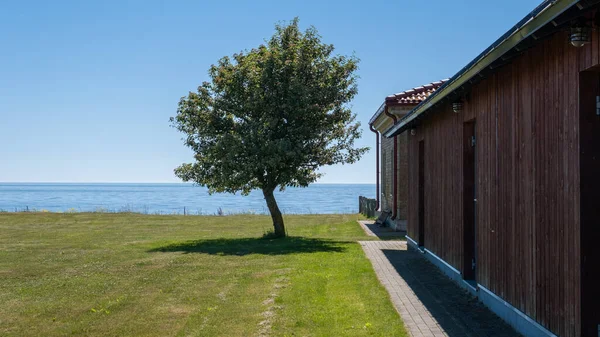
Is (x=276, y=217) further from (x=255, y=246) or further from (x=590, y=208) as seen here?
(x=590, y=208)

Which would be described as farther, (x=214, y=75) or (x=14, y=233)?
(x=14, y=233)

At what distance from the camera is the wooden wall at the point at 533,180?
562 cm

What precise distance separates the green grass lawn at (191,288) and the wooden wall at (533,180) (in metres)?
1.59

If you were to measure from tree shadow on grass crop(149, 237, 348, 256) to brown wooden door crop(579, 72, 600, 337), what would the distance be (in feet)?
36.4

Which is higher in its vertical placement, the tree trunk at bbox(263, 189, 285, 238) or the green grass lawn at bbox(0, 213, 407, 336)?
the tree trunk at bbox(263, 189, 285, 238)

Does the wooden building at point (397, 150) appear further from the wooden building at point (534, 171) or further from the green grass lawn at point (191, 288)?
the wooden building at point (534, 171)

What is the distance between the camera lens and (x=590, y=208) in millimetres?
5387

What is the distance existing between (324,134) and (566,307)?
15.0 meters

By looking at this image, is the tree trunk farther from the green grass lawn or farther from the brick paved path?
the brick paved path

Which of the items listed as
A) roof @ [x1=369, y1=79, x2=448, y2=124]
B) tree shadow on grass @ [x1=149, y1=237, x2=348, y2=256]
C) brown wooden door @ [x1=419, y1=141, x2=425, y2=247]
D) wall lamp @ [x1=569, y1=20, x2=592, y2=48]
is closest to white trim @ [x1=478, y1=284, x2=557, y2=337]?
wall lamp @ [x1=569, y1=20, x2=592, y2=48]

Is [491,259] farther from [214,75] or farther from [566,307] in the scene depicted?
[214,75]

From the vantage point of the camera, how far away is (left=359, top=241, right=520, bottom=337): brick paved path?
743 cm

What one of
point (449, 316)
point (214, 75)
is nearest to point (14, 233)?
point (214, 75)

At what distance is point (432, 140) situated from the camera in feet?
42.3
